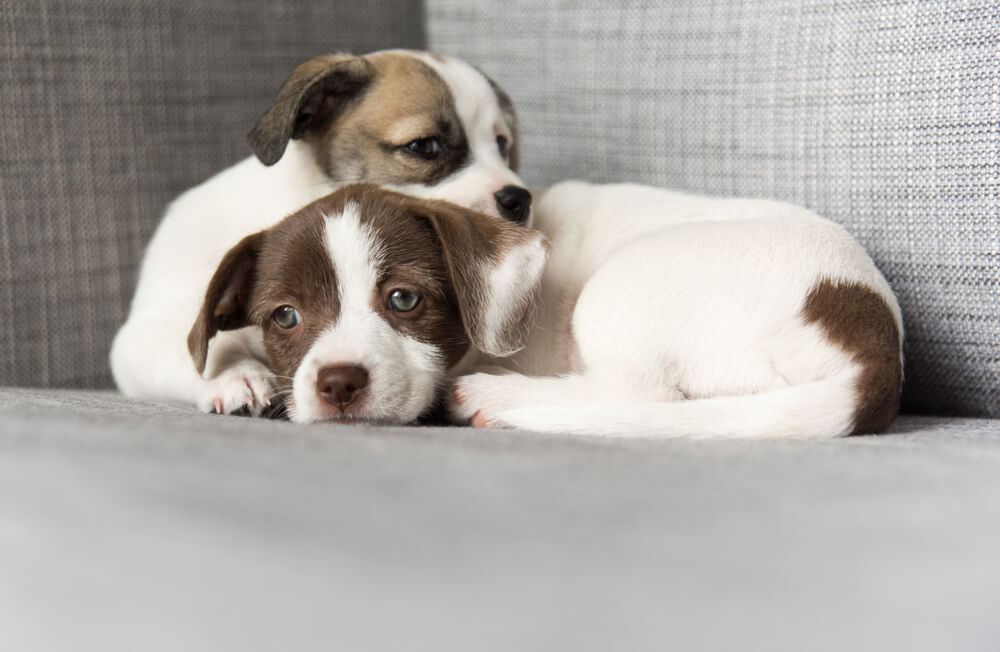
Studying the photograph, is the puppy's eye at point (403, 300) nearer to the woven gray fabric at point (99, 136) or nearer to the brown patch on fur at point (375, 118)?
the brown patch on fur at point (375, 118)

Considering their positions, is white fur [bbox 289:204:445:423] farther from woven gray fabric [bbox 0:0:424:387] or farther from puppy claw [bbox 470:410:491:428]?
woven gray fabric [bbox 0:0:424:387]

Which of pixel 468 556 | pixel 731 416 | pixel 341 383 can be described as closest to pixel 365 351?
pixel 341 383

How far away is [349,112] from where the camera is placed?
2.78 meters

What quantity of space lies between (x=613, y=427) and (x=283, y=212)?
50.7 inches

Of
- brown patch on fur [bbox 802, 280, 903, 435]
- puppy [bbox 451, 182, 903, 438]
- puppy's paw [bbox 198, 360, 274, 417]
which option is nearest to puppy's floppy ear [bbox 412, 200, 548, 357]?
puppy [bbox 451, 182, 903, 438]

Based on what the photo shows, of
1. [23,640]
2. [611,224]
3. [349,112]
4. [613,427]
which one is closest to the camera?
[23,640]

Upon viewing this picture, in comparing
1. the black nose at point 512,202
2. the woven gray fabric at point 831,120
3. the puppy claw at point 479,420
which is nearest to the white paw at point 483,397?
the puppy claw at point 479,420

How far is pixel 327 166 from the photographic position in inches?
109

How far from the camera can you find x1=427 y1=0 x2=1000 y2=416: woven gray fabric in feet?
7.34

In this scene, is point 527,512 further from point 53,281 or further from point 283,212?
point 53,281

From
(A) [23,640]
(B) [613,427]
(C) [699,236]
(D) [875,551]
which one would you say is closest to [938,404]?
(C) [699,236]

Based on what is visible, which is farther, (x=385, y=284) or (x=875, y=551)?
(x=385, y=284)

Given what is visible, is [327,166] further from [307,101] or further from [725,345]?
[725,345]

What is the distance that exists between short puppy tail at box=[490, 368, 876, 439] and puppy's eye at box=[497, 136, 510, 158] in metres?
1.39
